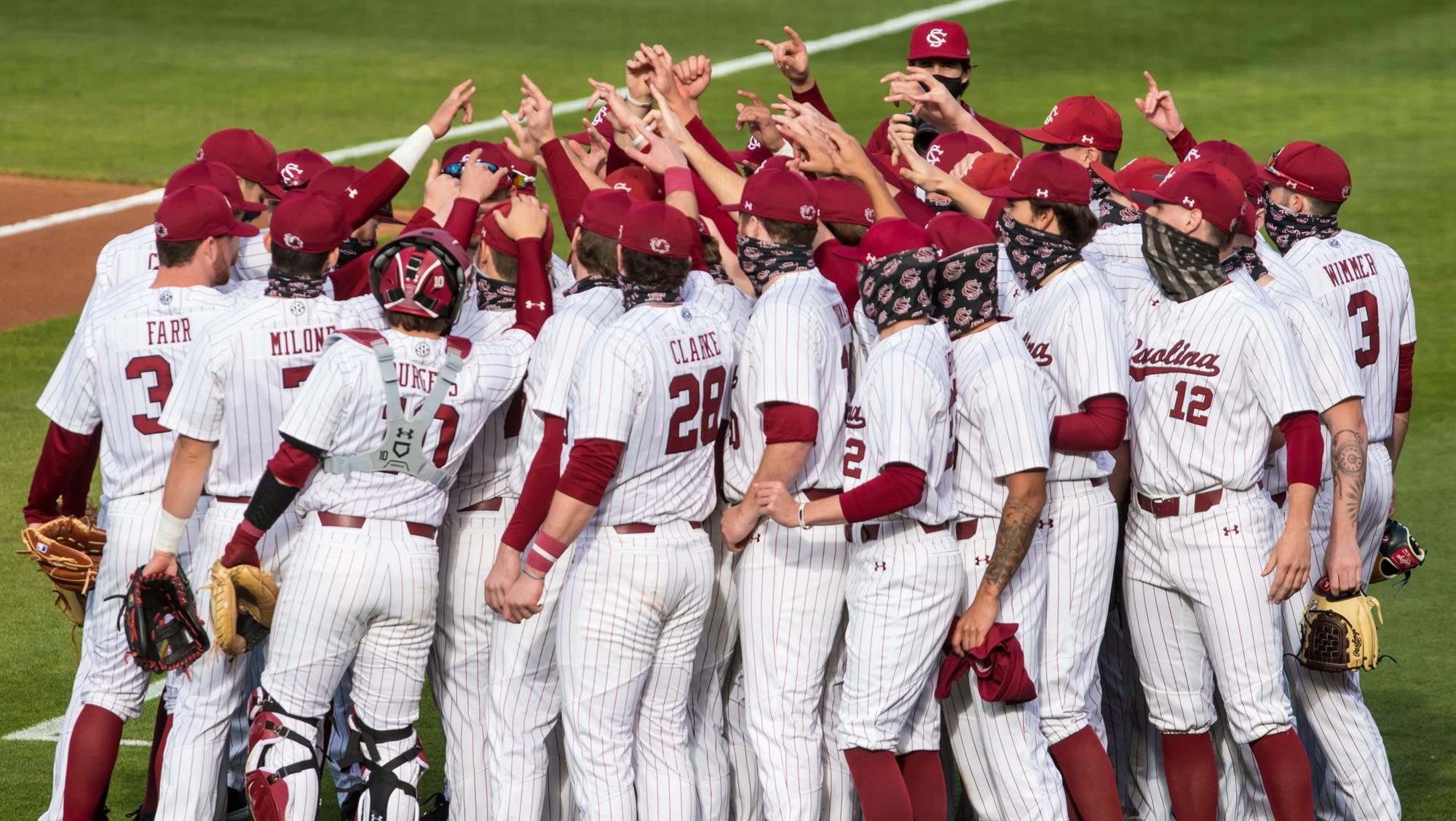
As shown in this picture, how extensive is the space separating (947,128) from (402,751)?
3377 mm

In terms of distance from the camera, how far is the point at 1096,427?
512 cm

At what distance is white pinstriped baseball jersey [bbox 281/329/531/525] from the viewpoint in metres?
4.85

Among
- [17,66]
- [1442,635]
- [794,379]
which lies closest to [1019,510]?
[794,379]

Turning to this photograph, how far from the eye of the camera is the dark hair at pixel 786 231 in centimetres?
518

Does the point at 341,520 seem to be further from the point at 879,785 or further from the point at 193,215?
the point at 879,785

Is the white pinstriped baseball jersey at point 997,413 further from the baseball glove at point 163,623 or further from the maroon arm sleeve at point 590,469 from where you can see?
the baseball glove at point 163,623

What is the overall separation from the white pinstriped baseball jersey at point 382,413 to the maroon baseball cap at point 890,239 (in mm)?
1098

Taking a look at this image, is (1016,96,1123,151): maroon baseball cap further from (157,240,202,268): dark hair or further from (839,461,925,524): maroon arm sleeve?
(157,240,202,268): dark hair

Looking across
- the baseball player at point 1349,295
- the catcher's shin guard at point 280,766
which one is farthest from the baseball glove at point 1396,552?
the catcher's shin guard at point 280,766

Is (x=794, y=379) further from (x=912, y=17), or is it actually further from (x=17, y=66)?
(x=912, y=17)

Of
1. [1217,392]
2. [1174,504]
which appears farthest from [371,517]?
[1217,392]

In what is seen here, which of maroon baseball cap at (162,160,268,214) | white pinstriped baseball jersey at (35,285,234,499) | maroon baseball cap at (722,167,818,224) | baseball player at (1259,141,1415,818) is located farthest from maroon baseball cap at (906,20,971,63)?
white pinstriped baseball jersey at (35,285,234,499)

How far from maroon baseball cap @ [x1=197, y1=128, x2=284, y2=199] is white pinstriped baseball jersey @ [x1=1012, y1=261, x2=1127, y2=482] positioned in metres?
2.85

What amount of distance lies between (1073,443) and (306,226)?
2334 mm
